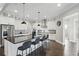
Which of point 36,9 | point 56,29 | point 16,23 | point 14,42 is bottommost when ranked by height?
point 14,42

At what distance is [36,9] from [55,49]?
1.01m

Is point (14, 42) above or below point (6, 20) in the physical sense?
below

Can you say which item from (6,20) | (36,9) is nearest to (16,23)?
(6,20)

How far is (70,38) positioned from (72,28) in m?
0.23

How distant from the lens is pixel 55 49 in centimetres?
250

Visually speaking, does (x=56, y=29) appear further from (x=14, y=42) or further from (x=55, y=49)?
(x=14, y=42)

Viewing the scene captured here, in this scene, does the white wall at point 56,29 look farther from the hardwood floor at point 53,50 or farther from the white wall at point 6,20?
the white wall at point 6,20

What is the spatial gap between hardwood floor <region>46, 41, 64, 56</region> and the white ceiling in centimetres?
63

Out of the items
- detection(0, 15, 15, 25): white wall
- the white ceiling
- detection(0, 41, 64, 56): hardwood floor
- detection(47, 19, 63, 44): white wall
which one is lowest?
detection(0, 41, 64, 56): hardwood floor

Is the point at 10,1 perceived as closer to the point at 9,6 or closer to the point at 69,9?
the point at 9,6

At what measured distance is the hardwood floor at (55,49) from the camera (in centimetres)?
251

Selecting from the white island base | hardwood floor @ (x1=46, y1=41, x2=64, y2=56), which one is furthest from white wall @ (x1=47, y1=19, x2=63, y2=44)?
the white island base

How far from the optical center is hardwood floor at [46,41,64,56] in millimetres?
2506

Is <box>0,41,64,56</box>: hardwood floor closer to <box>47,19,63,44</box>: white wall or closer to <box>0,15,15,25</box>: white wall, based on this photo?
<box>47,19,63,44</box>: white wall
